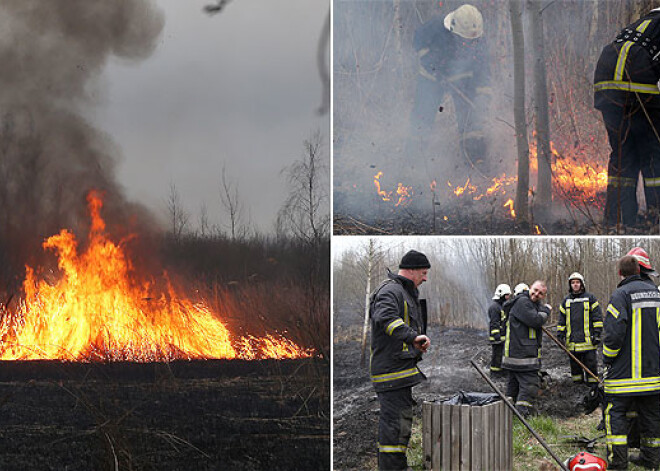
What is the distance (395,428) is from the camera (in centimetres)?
581

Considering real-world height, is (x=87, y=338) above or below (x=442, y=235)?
below

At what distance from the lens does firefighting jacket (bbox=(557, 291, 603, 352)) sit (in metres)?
7.22

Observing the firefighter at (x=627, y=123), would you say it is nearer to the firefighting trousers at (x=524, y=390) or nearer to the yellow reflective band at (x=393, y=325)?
the firefighting trousers at (x=524, y=390)

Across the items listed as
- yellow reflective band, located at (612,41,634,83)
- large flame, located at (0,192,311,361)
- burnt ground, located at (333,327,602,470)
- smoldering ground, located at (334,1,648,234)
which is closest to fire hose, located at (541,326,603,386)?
Result: burnt ground, located at (333,327,602,470)

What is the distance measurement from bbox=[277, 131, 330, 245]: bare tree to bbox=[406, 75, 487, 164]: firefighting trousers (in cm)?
89

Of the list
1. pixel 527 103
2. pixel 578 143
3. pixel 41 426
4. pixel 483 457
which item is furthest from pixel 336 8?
pixel 41 426

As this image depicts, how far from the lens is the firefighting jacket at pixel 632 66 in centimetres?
674

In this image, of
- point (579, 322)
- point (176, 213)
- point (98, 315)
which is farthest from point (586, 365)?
point (98, 315)

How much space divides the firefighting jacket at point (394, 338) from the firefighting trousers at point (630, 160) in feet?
7.81

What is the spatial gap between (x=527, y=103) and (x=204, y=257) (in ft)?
11.5

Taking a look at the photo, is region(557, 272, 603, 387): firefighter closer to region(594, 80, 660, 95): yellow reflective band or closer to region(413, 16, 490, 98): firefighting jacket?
region(594, 80, 660, 95): yellow reflective band

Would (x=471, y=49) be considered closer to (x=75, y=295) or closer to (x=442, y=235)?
(x=442, y=235)

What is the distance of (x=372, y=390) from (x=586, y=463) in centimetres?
200

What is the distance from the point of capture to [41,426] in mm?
6613
